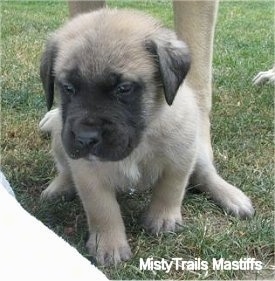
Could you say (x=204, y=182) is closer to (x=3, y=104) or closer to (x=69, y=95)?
(x=69, y=95)

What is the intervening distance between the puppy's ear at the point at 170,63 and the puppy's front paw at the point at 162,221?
1.45 ft

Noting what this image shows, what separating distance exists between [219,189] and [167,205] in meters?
0.30

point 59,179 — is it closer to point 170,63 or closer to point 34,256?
point 170,63

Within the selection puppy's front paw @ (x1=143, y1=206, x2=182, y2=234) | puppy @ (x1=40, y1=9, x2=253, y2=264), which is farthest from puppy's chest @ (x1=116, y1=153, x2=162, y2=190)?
puppy's front paw @ (x1=143, y1=206, x2=182, y2=234)

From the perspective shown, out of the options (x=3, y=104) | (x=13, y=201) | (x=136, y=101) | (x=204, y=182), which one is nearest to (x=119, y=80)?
(x=136, y=101)

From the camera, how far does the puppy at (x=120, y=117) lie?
83.1 inches

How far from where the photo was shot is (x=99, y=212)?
2352 mm

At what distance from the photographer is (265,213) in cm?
259

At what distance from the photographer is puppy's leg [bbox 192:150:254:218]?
2.59 meters

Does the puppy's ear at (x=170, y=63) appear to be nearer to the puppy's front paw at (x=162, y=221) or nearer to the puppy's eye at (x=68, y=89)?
the puppy's eye at (x=68, y=89)

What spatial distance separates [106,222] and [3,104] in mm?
1520

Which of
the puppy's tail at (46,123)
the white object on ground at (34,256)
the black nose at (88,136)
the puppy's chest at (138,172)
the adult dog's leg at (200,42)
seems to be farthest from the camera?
the puppy's tail at (46,123)

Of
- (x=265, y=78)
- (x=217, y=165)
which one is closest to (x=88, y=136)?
(x=217, y=165)

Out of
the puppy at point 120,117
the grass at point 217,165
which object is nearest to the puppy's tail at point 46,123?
the grass at point 217,165
